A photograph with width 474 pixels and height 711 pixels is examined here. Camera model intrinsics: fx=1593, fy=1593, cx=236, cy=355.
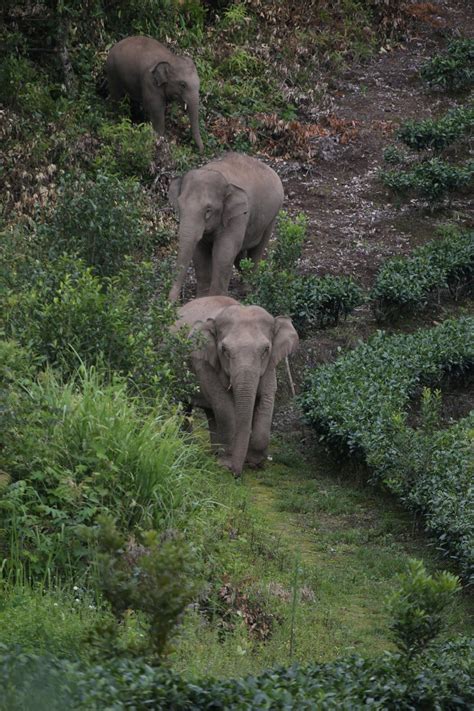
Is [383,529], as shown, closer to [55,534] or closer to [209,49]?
[55,534]

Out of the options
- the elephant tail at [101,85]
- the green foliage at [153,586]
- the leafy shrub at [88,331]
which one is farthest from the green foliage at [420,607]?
the elephant tail at [101,85]

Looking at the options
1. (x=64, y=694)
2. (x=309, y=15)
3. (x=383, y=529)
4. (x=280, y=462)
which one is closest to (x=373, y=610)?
(x=383, y=529)

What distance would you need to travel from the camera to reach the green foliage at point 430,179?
23094 millimetres

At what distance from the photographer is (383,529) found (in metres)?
13.1

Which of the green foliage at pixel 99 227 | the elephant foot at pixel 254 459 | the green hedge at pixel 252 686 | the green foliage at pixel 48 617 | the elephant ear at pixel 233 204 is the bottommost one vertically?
the elephant foot at pixel 254 459

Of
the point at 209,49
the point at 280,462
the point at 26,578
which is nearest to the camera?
the point at 26,578

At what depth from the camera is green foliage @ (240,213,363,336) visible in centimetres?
1741

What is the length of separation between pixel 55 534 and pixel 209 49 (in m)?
16.8

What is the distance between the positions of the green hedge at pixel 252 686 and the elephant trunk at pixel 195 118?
48.8 feet

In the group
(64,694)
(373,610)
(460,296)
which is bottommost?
(460,296)

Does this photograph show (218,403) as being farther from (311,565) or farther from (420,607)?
(420,607)

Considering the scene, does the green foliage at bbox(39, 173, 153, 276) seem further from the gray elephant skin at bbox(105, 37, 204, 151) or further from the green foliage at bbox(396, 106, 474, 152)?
the green foliage at bbox(396, 106, 474, 152)

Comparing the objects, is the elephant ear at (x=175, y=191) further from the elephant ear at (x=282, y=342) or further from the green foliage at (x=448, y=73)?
the green foliage at (x=448, y=73)

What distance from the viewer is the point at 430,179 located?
914 inches
